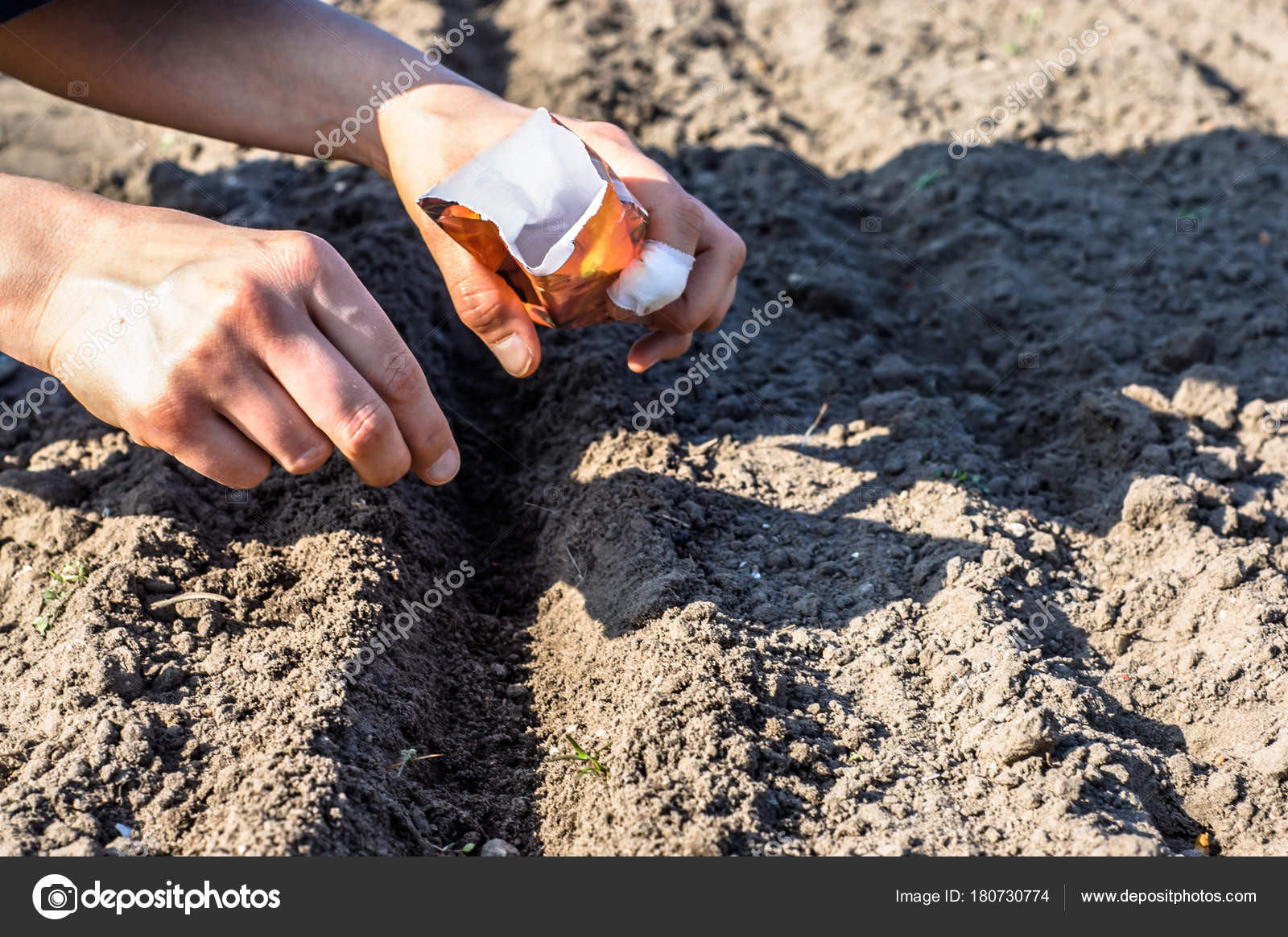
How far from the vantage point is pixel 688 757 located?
1.79 meters

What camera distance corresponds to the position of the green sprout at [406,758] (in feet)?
6.07

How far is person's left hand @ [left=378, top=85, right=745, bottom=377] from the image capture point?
2.03 m

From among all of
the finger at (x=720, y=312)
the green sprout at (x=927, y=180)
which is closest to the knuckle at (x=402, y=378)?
the finger at (x=720, y=312)

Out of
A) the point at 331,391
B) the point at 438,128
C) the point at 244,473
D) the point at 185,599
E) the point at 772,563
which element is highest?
the point at 438,128

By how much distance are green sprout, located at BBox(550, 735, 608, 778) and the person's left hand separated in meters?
0.74

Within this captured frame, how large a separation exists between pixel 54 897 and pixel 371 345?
99 cm

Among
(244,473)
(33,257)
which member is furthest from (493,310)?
(33,257)

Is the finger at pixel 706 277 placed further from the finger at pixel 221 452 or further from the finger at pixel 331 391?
the finger at pixel 221 452

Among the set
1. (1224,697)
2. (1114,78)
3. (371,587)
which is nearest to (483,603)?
(371,587)

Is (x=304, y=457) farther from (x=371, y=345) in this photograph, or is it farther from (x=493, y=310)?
(x=493, y=310)

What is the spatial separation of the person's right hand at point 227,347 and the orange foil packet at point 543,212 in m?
0.30

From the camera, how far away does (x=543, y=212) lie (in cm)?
190

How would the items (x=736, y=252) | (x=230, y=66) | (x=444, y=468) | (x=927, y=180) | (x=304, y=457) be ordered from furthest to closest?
1. (x=927, y=180)
2. (x=230, y=66)
3. (x=736, y=252)
4. (x=444, y=468)
5. (x=304, y=457)

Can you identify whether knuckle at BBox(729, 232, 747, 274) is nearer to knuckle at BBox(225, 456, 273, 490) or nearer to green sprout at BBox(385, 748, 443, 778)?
knuckle at BBox(225, 456, 273, 490)
